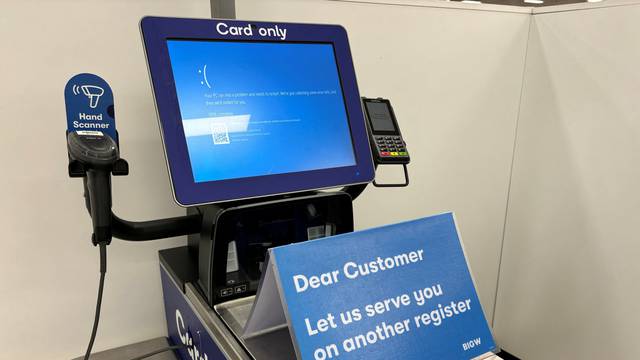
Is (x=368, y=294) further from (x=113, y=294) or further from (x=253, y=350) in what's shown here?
(x=113, y=294)

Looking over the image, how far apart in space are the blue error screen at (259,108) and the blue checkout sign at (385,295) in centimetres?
24

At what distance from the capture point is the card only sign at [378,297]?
25.5 inches

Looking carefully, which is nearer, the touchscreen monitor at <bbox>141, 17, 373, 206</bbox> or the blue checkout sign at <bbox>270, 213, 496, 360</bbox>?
the blue checkout sign at <bbox>270, 213, 496, 360</bbox>

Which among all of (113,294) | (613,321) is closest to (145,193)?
(113,294)

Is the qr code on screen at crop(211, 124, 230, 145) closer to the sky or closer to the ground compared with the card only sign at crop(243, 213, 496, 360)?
closer to the sky

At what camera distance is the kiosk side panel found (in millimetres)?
842

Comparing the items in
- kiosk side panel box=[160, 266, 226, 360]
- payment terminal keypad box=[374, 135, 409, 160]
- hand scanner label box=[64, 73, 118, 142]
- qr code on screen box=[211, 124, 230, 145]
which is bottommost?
kiosk side panel box=[160, 266, 226, 360]

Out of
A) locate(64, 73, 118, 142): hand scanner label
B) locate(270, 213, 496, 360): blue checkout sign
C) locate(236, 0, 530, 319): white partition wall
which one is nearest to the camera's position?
locate(270, 213, 496, 360): blue checkout sign

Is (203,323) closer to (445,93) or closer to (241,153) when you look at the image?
(241,153)

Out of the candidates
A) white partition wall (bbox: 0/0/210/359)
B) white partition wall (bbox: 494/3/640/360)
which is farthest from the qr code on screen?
white partition wall (bbox: 494/3/640/360)

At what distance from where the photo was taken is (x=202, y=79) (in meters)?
0.82

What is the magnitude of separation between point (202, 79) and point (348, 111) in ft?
1.01

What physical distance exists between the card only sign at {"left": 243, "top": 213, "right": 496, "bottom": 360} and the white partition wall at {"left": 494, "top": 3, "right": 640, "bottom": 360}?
1.05 metres

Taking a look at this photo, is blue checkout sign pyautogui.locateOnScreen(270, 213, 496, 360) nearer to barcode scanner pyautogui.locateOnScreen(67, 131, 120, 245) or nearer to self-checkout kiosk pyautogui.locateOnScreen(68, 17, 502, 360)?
self-checkout kiosk pyautogui.locateOnScreen(68, 17, 502, 360)
